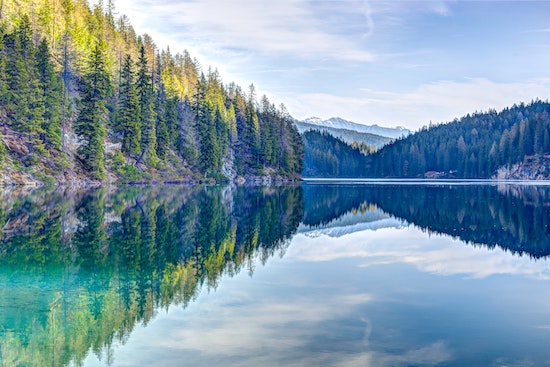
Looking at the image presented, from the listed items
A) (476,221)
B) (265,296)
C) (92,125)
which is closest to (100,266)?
(265,296)

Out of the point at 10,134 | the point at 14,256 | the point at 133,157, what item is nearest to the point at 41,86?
the point at 10,134

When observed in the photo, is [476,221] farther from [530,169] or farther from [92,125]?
[530,169]

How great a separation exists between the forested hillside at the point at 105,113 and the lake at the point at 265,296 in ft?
140

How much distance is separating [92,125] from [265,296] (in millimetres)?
66702

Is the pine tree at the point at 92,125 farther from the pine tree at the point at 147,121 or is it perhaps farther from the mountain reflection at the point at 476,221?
→ the mountain reflection at the point at 476,221

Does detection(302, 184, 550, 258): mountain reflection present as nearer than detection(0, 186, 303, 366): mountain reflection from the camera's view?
No

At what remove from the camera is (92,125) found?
7488 cm

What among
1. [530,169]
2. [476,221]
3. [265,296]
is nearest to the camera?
[265,296]

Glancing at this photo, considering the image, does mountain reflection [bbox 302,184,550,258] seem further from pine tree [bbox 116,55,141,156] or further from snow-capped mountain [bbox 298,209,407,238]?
pine tree [bbox 116,55,141,156]

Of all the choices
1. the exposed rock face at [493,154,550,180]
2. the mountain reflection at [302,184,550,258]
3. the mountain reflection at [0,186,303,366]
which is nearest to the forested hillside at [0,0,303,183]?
the mountain reflection at [0,186,303,366]

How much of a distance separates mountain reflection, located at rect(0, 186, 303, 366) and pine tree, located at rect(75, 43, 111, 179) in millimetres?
40296

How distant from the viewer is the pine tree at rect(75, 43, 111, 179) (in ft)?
242

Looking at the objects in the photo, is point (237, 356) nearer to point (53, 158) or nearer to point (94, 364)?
point (94, 364)

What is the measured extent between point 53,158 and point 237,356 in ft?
216
